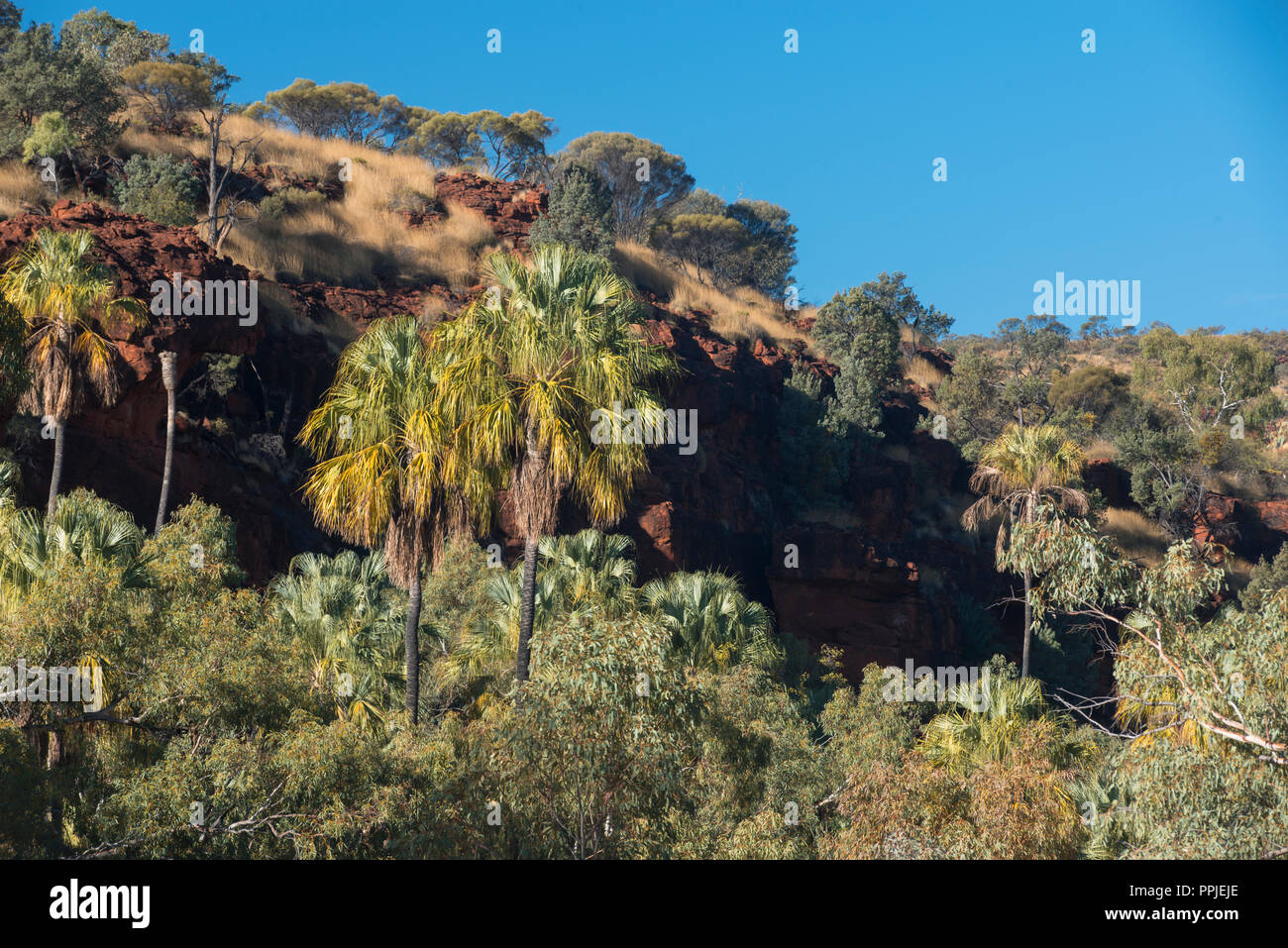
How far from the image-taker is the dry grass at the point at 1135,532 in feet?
176

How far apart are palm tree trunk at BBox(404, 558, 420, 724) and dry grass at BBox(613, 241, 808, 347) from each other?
108 feet

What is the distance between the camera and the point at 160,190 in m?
38.9

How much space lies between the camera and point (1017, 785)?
44.4ft

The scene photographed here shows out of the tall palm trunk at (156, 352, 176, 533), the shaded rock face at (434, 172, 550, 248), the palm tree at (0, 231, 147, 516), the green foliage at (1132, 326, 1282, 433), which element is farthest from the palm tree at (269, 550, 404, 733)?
the green foliage at (1132, 326, 1282, 433)

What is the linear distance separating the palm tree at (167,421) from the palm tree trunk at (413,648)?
783 cm

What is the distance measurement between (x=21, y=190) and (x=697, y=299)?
1176 inches

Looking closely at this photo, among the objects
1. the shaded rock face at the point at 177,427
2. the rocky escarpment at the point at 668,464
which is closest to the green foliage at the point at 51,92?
the rocky escarpment at the point at 668,464

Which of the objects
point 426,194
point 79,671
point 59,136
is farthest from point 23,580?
point 426,194

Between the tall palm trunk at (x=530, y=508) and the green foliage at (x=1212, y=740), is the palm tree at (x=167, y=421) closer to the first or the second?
the tall palm trunk at (x=530, y=508)

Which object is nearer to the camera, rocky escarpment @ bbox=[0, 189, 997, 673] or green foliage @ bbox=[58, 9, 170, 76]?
rocky escarpment @ bbox=[0, 189, 997, 673]

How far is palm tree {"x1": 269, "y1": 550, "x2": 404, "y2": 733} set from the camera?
20656 mm

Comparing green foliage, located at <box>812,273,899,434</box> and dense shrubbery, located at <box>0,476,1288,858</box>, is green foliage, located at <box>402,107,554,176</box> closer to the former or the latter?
green foliage, located at <box>812,273,899,434</box>

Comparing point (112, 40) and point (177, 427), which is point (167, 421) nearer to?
point (177, 427)
